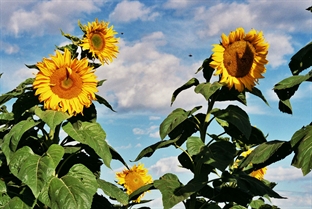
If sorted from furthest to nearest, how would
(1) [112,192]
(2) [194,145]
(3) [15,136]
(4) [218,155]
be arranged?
(1) [112,192] < (3) [15,136] < (2) [194,145] < (4) [218,155]

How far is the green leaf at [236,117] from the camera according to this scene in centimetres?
329

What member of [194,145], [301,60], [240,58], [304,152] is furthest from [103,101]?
[304,152]

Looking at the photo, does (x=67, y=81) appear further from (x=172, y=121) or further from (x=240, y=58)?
(x=240, y=58)

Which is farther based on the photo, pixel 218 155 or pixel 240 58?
pixel 240 58

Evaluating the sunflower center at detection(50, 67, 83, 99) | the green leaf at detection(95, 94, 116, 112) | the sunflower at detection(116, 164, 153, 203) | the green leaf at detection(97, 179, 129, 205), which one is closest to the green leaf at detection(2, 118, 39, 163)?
the sunflower center at detection(50, 67, 83, 99)

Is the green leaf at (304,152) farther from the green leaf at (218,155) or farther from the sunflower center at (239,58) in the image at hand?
the sunflower center at (239,58)

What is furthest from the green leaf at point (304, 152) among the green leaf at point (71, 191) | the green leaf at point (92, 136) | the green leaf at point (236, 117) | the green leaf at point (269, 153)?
the green leaf at point (71, 191)

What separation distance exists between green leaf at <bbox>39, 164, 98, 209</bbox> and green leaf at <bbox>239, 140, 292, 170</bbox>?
1.10 m

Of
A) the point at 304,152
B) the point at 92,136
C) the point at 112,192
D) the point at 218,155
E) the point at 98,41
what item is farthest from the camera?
the point at 98,41

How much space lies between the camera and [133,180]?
5.02 m

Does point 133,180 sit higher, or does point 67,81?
point 67,81

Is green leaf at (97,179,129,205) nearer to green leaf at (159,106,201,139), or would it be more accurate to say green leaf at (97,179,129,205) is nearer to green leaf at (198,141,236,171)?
green leaf at (159,106,201,139)

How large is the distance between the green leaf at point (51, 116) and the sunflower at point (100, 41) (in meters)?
0.62

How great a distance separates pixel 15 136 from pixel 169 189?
3.85ft
